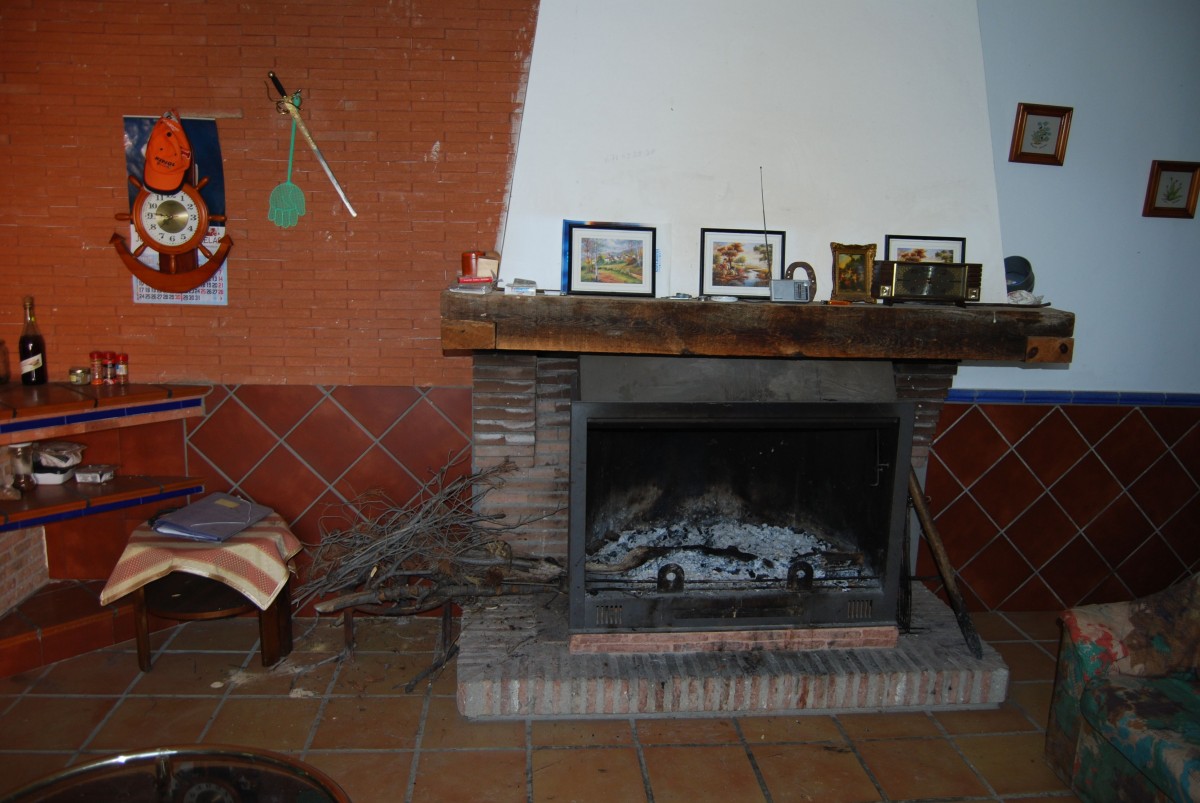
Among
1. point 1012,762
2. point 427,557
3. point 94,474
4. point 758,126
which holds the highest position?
point 758,126

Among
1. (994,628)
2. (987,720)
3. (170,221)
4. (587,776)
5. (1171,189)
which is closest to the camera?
(587,776)

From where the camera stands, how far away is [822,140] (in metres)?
2.71

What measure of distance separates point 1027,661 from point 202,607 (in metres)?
3.01

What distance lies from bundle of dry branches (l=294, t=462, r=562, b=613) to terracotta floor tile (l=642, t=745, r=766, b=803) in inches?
30.5

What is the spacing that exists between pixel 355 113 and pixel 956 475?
274 cm

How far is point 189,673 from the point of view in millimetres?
2727

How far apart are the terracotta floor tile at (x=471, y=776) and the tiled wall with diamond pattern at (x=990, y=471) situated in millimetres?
1095

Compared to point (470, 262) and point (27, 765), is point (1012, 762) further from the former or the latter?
point (27, 765)

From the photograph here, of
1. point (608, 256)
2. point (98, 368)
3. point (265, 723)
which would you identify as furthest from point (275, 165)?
point (265, 723)

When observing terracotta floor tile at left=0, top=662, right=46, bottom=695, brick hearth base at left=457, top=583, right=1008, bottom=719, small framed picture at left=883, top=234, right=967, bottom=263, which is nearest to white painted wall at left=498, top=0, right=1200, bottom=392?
small framed picture at left=883, top=234, right=967, bottom=263

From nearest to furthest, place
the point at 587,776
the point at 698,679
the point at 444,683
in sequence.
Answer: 1. the point at 587,776
2. the point at 698,679
3. the point at 444,683

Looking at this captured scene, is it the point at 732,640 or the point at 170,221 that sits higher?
the point at 170,221

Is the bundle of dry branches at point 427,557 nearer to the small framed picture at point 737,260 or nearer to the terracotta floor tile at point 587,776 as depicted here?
the terracotta floor tile at point 587,776

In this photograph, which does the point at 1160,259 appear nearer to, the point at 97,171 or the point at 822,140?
the point at 822,140
